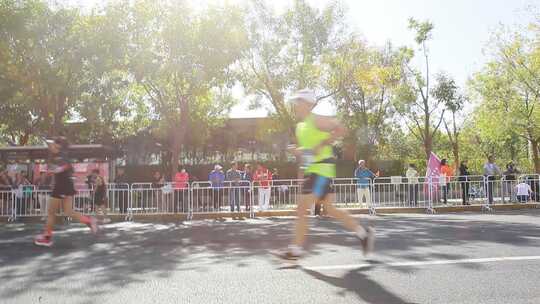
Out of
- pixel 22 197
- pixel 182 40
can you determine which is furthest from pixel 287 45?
pixel 22 197

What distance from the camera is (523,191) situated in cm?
1675

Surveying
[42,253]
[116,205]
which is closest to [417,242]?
[42,253]

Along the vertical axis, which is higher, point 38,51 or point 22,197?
point 38,51

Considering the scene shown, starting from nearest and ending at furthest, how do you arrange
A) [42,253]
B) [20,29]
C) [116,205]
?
[42,253]
[116,205]
[20,29]

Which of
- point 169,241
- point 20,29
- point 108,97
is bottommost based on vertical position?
point 169,241

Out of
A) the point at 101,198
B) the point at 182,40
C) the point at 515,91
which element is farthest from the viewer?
the point at 515,91

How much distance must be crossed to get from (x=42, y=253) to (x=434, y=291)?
17.7 feet

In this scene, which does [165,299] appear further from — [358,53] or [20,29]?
[358,53]

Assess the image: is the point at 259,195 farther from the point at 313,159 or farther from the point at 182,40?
the point at 313,159

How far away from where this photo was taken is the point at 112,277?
503cm

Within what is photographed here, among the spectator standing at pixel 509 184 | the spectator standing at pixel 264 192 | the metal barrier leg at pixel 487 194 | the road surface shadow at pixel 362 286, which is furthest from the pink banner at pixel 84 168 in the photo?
the road surface shadow at pixel 362 286

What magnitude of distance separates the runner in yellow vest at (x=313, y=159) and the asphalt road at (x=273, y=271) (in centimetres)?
48

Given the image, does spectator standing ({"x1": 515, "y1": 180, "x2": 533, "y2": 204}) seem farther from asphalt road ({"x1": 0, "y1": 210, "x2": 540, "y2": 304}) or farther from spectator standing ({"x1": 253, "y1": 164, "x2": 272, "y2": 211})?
asphalt road ({"x1": 0, "y1": 210, "x2": 540, "y2": 304})

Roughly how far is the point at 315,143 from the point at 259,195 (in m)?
10.4
